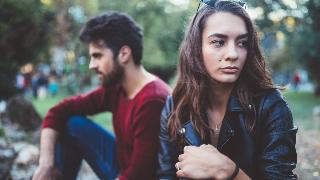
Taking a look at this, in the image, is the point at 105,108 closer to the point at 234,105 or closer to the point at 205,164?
the point at 234,105

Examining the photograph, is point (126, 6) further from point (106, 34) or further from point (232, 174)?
point (232, 174)

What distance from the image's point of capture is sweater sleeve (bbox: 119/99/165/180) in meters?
3.36

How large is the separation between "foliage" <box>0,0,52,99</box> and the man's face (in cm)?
580

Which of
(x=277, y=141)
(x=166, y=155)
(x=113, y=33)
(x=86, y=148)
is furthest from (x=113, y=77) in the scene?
(x=277, y=141)

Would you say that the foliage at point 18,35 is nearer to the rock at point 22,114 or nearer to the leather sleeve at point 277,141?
the rock at point 22,114

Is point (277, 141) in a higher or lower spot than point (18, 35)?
lower

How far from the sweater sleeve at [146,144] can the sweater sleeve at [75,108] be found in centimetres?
90

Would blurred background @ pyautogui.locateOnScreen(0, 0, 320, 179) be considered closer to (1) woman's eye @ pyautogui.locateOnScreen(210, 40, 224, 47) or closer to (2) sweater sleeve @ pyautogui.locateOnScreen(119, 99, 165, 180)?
(2) sweater sleeve @ pyautogui.locateOnScreen(119, 99, 165, 180)

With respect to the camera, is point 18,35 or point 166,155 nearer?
point 166,155

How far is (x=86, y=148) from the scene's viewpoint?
4.21m

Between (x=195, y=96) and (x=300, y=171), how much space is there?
2559 millimetres

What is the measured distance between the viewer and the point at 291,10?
12125 millimetres

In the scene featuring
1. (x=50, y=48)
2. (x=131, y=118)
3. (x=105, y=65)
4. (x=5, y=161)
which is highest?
(x=50, y=48)

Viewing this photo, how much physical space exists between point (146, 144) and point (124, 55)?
107 centimetres
